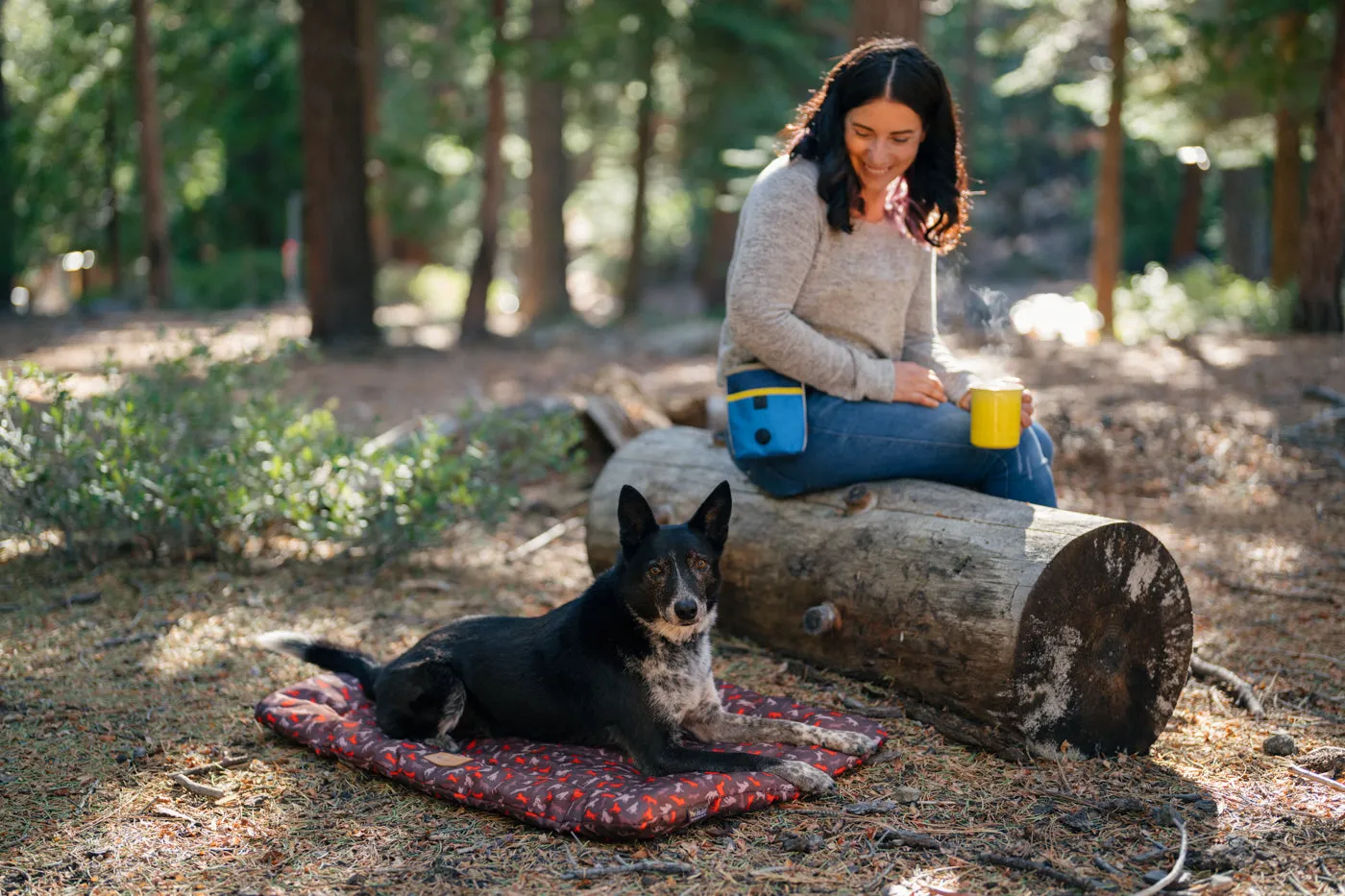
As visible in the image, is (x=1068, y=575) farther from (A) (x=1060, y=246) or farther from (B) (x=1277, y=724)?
(A) (x=1060, y=246)

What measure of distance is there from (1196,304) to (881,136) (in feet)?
44.9

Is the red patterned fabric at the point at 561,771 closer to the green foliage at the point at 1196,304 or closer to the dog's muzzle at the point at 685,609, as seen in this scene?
the dog's muzzle at the point at 685,609

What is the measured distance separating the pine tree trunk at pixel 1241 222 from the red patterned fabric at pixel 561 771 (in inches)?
761

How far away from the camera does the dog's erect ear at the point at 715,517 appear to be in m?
3.91

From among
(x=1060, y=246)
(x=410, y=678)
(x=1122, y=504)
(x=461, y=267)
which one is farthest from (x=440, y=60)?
(x=1060, y=246)

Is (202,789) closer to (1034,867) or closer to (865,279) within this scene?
(1034,867)

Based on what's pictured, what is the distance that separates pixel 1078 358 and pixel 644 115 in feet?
29.8

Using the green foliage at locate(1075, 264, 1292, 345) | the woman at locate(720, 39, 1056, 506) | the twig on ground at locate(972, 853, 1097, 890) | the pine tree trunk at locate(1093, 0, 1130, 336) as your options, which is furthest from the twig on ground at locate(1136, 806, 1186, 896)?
the pine tree trunk at locate(1093, 0, 1130, 336)

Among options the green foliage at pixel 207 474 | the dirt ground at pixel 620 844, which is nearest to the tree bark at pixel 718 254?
the dirt ground at pixel 620 844

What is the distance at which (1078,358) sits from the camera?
36.9 feet

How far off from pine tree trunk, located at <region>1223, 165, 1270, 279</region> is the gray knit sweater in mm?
18342

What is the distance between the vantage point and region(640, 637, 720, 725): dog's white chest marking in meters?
3.83

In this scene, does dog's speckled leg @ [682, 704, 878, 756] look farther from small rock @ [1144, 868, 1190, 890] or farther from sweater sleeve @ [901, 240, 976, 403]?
sweater sleeve @ [901, 240, 976, 403]

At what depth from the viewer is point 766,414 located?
433 centimetres
